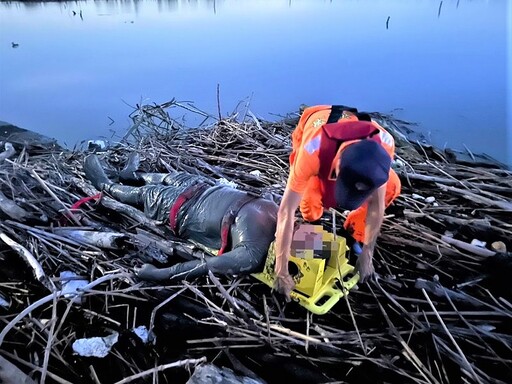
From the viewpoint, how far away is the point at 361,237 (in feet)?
8.16

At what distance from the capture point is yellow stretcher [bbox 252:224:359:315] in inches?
82.9


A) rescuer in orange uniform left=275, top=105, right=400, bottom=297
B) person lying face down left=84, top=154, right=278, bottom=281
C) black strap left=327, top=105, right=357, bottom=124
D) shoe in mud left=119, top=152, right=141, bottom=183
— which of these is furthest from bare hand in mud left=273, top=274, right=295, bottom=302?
→ shoe in mud left=119, top=152, right=141, bottom=183

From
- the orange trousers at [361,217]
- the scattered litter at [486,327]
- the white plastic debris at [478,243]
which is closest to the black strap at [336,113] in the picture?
the orange trousers at [361,217]

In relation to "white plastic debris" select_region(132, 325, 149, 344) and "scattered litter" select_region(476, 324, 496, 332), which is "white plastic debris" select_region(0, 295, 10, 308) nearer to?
"white plastic debris" select_region(132, 325, 149, 344)

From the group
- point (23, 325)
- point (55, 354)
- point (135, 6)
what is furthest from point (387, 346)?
point (135, 6)

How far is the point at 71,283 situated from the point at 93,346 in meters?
0.47

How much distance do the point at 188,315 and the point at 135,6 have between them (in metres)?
6.53

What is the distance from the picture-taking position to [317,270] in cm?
209

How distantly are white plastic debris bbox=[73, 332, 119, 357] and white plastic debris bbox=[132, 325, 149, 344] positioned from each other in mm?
104

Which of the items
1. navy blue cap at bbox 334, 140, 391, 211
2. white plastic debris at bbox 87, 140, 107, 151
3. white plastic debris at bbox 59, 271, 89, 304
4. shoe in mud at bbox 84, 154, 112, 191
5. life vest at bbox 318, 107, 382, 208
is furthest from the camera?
white plastic debris at bbox 87, 140, 107, 151

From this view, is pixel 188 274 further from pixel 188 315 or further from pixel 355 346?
pixel 355 346

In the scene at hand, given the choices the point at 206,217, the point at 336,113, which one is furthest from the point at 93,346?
the point at 336,113

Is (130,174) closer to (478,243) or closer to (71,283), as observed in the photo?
(71,283)

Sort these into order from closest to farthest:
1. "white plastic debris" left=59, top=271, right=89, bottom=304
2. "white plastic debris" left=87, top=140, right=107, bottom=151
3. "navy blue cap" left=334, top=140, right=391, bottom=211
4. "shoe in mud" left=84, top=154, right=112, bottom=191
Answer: "navy blue cap" left=334, top=140, right=391, bottom=211 → "white plastic debris" left=59, top=271, right=89, bottom=304 → "shoe in mud" left=84, top=154, right=112, bottom=191 → "white plastic debris" left=87, top=140, right=107, bottom=151
